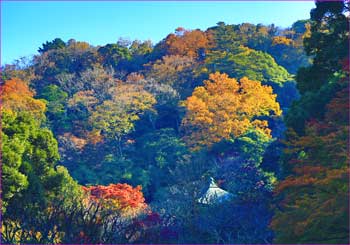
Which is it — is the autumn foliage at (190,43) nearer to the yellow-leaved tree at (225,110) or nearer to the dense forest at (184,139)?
the dense forest at (184,139)

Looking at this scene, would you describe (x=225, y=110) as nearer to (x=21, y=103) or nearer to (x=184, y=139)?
(x=184, y=139)

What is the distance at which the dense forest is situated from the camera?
9680 millimetres

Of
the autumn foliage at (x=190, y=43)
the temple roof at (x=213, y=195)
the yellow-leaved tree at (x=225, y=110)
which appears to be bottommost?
the temple roof at (x=213, y=195)

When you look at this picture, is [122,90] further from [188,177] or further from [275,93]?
[188,177]

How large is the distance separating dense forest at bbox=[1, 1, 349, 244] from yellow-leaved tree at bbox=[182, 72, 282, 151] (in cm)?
7

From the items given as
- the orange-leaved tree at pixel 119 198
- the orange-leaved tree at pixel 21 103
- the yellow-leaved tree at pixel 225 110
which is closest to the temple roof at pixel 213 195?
the orange-leaved tree at pixel 119 198

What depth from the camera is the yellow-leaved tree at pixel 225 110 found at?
25.2 metres

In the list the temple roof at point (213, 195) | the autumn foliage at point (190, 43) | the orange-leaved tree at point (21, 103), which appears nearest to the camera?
the temple roof at point (213, 195)

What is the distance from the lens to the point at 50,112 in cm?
2892

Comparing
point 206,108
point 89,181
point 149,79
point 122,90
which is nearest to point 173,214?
point 89,181

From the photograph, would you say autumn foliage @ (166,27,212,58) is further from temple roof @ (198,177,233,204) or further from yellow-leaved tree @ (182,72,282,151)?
temple roof @ (198,177,233,204)

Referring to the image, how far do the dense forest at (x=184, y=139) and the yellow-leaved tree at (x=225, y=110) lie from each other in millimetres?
70

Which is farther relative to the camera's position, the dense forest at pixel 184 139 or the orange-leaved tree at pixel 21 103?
the orange-leaved tree at pixel 21 103

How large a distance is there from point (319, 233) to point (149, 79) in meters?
24.1
